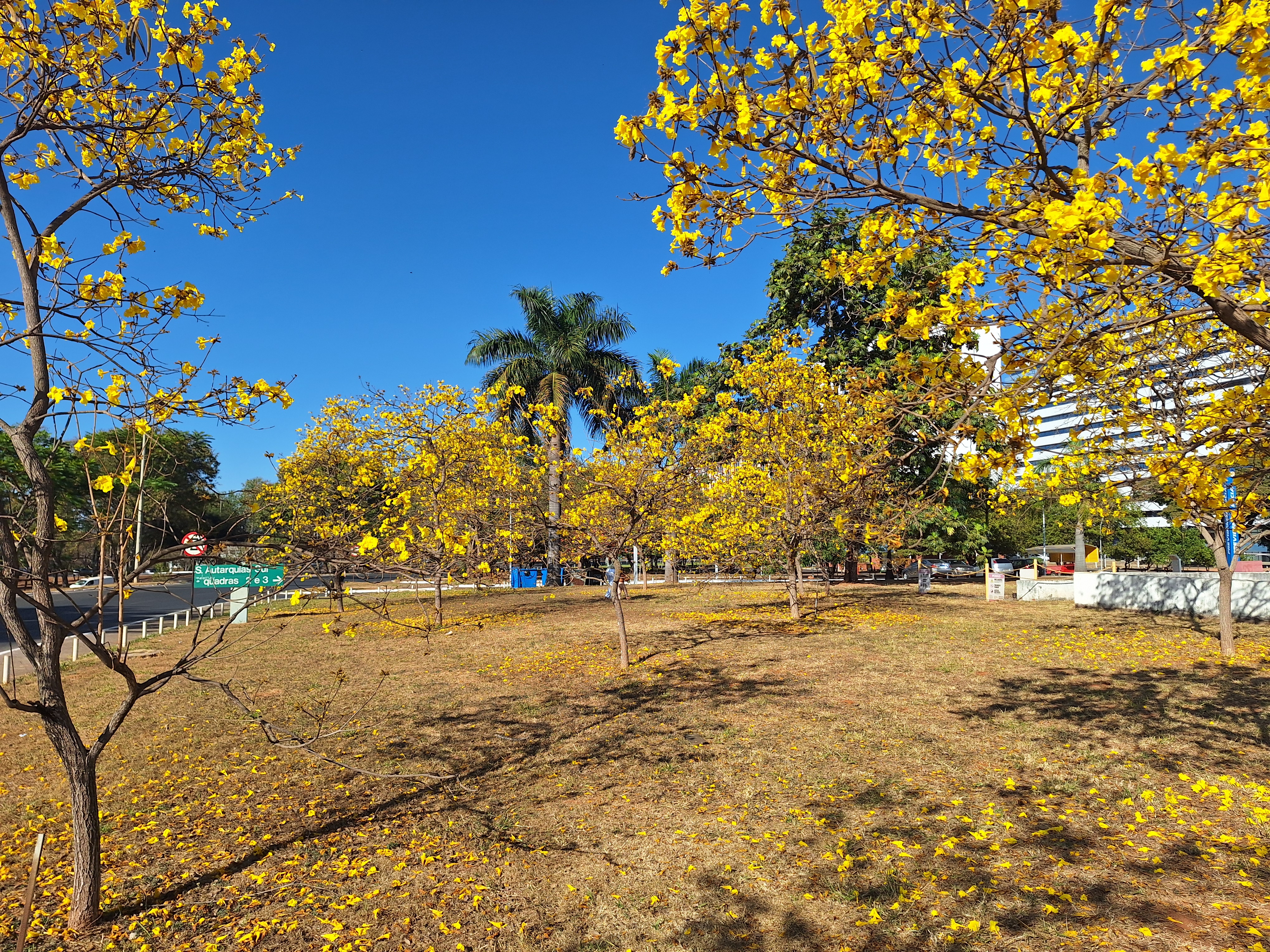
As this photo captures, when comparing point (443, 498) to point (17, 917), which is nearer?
point (17, 917)

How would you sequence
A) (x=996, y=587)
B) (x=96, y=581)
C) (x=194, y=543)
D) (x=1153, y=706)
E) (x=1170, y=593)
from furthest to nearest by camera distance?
(x=996, y=587) < (x=1170, y=593) < (x=1153, y=706) < (x=96, y=581) < (x=194, y=543)

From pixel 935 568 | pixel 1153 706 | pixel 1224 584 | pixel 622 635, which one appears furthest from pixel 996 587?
pixel 935 568

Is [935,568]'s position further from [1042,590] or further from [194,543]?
[194,543]

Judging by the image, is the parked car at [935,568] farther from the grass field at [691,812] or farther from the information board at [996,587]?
the grass field at [691,812]

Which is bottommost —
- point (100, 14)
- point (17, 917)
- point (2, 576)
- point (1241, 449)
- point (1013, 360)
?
point (17, 917)

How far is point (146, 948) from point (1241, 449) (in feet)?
19.4

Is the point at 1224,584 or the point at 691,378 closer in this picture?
the point at 1224,584

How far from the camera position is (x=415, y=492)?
11156 millimetres

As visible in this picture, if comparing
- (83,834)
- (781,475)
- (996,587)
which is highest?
(781,475)

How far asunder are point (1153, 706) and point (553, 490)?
9.16 metres

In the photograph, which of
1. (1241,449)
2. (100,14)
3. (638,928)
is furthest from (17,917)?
A: (1241,449)

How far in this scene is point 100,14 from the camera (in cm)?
381

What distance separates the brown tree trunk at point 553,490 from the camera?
1012 cm

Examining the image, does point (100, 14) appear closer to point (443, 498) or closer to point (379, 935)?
point (379, 935)
